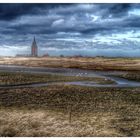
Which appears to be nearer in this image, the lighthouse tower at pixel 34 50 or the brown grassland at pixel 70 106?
the brown grassland at pixel 70 106

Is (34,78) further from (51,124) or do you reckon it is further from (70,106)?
(51,124)

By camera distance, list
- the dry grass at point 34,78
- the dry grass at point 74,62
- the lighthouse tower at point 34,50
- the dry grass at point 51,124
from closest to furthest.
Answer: the dry grass at point 51,124, the lighthouse tower at point 34,50, the dry grass at point 74,62, the dry grass at point 34,78

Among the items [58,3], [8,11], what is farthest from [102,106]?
[8,11]

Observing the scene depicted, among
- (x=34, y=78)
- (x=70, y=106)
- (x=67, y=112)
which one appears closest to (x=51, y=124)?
(x=67, y=112)

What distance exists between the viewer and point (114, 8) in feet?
18.5

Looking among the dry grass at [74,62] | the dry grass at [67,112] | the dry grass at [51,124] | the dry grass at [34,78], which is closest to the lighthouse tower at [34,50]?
the dry grass at [74,62]

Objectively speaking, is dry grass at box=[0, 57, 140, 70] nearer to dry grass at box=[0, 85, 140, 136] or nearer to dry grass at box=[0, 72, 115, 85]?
dry grass at box=[0, 72, 115, 85]

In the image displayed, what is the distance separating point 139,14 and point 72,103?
2.18 metres

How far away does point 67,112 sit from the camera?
5.83 m

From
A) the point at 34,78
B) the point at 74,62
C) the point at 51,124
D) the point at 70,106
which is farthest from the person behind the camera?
the point at 34,78

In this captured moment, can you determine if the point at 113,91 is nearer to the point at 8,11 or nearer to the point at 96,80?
the point at 96,80

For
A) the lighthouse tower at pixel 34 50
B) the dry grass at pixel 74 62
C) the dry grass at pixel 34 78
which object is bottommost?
the dry grass at pixel 34 78

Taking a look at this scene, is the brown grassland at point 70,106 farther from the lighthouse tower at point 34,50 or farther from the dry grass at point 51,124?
Answer: the lighthouse tower at point 34,50

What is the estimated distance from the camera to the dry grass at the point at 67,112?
5.46 meters
